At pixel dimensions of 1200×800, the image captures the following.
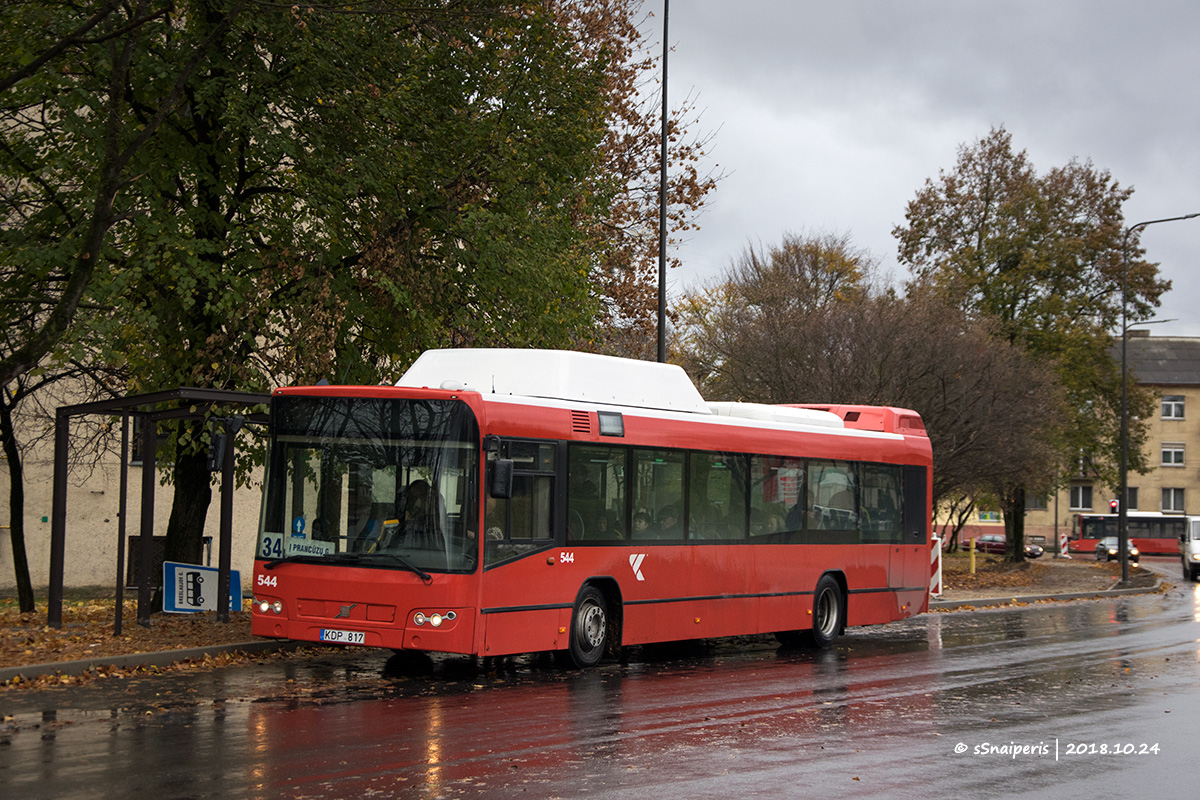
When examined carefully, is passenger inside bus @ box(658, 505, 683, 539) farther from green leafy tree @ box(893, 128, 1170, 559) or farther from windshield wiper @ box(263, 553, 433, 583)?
green leafy tree @ box(893, 128, 1170, 559)

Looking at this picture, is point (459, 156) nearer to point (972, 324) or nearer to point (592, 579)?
point (592, 579)

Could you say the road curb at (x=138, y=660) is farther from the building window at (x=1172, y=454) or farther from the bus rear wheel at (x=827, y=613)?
the building window at (x=1172, y=454)

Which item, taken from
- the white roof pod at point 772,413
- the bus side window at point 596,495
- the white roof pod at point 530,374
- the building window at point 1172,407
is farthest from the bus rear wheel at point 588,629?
the building window at point 1172,407

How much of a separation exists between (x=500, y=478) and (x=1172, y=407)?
85.7 metres

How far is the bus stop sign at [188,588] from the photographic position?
624 inches

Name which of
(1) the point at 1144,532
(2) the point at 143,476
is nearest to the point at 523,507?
(2) the point at 143,476

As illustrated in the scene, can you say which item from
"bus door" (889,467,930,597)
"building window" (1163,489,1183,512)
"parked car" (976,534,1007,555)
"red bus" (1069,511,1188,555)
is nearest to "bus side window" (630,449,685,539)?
"bus door" (889,467,930,597)

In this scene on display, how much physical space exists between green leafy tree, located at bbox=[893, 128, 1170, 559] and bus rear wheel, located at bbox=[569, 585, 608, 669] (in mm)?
34747

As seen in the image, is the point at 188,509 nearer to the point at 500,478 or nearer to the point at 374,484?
the point at 374,484

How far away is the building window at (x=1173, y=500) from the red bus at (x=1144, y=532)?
13.9 meters

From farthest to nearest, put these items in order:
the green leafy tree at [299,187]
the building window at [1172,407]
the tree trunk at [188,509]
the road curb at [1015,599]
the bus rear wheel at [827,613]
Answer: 1. the building window at [1172,407]
2. the road curb at [1015,599]
3. the tree trunk at [188,509]
4. the bus rear wheel at [827,613]
5. the green leafy tree at [299,187]

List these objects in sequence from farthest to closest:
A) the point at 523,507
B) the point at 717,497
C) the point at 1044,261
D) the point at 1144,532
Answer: the point at 1144,532
the point at 1044,261
the point at 717,497
the point at 523,507

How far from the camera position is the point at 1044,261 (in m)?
47.1

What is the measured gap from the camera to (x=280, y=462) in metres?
12.9
